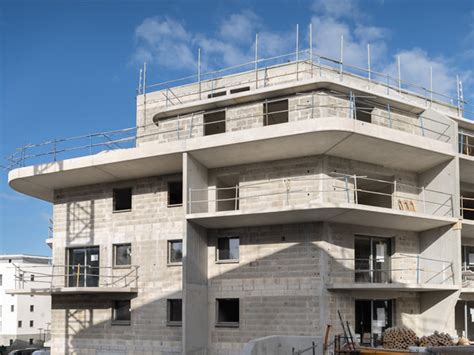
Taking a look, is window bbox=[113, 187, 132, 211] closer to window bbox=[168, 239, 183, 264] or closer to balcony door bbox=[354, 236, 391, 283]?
window bbox=[168, 239, 183, 264]

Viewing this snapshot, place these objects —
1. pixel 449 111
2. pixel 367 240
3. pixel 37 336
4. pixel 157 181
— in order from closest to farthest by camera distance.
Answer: pixel 367 240 < pixel 157 181 < pixel 449 111 < pixel 37 336

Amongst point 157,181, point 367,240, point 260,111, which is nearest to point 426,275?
point 367,240

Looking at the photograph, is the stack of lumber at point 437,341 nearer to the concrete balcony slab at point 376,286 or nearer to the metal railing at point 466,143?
the concrete balcony slab at point 376,286

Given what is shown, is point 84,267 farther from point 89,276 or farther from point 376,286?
point 376,286

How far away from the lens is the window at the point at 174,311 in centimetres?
2381

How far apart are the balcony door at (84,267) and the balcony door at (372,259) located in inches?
409

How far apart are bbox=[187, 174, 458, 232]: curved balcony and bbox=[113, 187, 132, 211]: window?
381 centimetres

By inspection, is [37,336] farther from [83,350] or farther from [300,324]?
[300,324]

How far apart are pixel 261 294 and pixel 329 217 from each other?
367 cm

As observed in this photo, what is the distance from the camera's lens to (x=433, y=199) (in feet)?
80.5

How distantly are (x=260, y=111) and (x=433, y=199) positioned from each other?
7419mm

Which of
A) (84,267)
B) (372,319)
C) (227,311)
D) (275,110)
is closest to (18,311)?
(84,267)

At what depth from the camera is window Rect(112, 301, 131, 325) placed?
990 inches

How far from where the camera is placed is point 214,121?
82.2 ft
